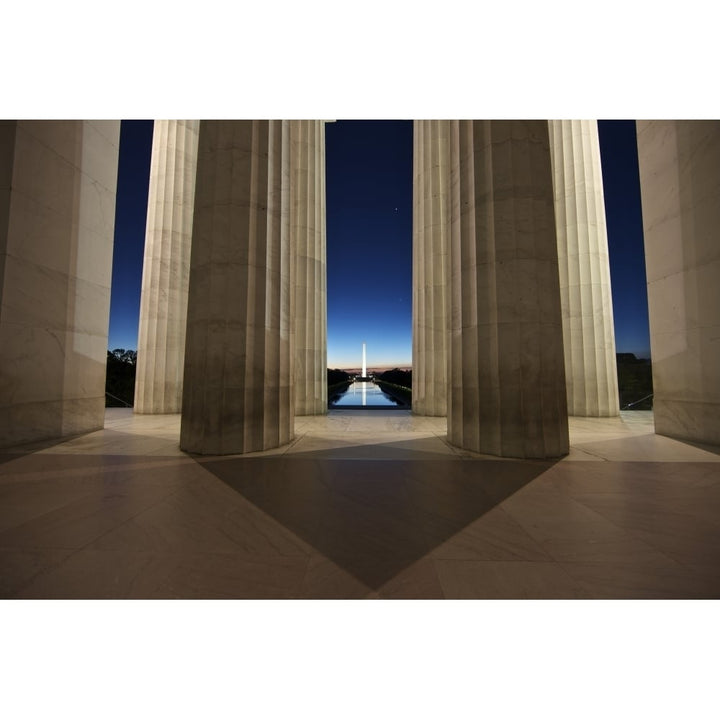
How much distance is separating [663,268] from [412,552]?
14550 millimetres

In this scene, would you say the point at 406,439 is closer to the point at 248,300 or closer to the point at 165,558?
the point at 248,300

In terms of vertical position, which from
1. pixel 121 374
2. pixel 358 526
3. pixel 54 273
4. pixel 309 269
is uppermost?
pixel 309 269

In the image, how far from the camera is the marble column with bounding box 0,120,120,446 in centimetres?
1110

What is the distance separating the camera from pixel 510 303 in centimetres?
964

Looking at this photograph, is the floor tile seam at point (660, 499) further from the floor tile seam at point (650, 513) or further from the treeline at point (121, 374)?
the treeline at point (121, 374)

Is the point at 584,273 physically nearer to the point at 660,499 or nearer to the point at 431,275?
the point at 431,275

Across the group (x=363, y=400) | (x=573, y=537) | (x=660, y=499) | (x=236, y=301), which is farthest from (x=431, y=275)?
(x=363, y=400)

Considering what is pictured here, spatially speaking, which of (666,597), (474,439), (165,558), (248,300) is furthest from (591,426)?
(165,558)

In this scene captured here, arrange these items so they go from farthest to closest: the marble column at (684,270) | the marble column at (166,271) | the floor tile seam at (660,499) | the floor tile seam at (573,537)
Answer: the marble column at (166,271) → the marble column at (684,270) → the floor tile seam at (660,499) → the floor tile seam at (573,537)

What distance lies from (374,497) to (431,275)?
16.5 metres

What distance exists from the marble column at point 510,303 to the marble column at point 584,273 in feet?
32.3

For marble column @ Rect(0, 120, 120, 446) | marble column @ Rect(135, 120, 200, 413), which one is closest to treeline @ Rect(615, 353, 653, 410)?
marble column @ Rect(135, 120, 200, 413)

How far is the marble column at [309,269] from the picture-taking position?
68.3ft

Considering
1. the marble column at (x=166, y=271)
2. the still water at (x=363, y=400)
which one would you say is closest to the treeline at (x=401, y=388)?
the still water at (x=363, y=400)
